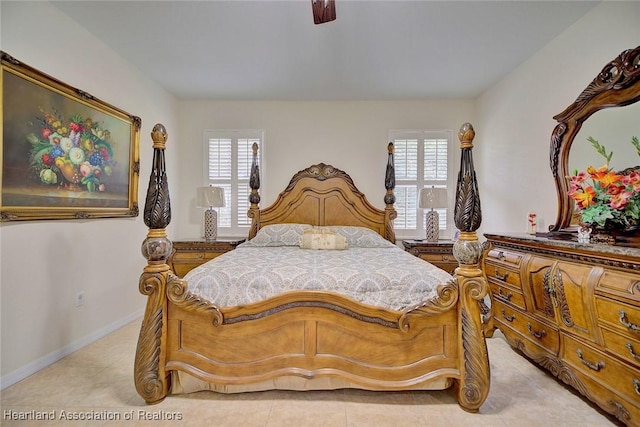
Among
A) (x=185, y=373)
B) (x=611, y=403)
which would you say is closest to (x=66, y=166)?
(x=185, y=373)

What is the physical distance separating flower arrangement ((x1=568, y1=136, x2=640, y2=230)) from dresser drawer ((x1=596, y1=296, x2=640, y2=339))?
54cm

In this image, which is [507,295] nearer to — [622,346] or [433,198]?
[622,346]

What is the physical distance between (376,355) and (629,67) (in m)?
2.38

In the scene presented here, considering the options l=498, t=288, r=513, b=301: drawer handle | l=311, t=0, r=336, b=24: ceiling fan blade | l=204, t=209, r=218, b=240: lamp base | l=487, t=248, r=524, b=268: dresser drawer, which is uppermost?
l=311, t=0, r=336, b=24: ceiling fan blade

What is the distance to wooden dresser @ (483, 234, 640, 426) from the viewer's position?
4.60ft

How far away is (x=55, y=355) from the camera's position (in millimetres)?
2193

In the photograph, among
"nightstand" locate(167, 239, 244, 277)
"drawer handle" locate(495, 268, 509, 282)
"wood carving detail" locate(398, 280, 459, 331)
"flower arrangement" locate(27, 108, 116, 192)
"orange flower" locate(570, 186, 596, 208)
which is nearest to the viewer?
"wood carving detail" locate(398, 280, 459, 331)

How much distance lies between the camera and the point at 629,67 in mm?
1808

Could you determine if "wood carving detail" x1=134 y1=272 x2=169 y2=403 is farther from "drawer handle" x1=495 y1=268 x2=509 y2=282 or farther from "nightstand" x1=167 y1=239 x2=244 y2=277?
"drawer handle" x1=495 y1=268 x2=509 y2=282

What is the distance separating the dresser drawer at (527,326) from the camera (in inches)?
74.3

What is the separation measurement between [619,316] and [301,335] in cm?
163

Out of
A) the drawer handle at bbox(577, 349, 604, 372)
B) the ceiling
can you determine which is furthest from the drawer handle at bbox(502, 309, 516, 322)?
the ceiling

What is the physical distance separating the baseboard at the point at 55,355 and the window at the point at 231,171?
1601mm

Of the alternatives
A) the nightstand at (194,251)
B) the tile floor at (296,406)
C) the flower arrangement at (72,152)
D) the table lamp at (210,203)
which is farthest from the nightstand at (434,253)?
the flower arrangement at (72,152)
